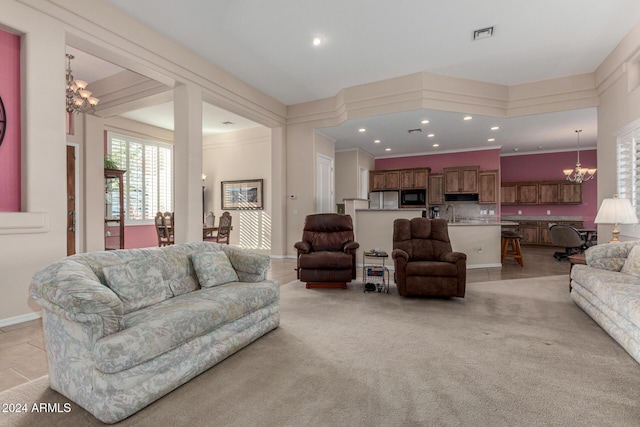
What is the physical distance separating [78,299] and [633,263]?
4.73 metres

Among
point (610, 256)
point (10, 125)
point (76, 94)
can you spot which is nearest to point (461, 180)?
point (610, 256)

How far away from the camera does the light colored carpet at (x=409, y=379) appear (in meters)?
1.67

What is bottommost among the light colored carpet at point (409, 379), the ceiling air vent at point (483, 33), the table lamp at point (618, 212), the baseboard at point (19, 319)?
the light colored carpet at point (409, 379)

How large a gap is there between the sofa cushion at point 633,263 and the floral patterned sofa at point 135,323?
366cm

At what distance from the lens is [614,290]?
2.67 meters

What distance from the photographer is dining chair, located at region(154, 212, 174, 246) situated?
21.0 ft

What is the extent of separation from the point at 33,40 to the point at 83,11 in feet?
2.13

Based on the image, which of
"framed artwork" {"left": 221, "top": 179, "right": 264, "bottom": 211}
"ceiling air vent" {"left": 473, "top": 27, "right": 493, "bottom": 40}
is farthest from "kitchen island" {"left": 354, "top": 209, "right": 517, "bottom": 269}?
"framed artwork" {"left": 221, "top": 179, "right": 264, "bottom": 211}

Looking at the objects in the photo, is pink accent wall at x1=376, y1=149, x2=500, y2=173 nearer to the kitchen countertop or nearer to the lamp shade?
the kitchen countertop

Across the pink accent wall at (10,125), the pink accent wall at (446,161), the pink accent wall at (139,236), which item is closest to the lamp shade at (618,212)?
the pink accent wall at (446,161)

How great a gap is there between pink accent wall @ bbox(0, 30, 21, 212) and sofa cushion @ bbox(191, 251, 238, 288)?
1.88m

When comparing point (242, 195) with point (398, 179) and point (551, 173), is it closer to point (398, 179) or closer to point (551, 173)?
point (398, 179)

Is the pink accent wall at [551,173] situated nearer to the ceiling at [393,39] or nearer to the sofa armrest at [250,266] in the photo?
the ceiling at [393,39]

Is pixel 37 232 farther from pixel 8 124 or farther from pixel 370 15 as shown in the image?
pixel 370 15
